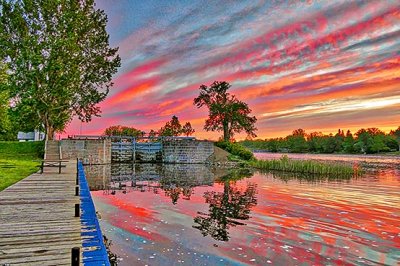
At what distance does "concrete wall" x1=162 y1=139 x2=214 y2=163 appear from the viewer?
4931 centimetres

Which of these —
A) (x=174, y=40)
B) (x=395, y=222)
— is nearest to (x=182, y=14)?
(x=174, y=40)

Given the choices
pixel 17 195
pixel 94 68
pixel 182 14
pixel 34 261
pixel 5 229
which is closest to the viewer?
pixel 34 261

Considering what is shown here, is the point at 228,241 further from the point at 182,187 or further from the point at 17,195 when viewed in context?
the point at 182,187

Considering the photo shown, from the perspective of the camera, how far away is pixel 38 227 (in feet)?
24.9

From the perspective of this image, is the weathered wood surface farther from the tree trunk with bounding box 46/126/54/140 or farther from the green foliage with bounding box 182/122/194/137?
the green foliage with bounding box 182/122/194/137

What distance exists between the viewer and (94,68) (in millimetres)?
45750

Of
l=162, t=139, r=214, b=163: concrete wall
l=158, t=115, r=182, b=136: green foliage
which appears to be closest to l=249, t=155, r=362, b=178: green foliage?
l=162, t=139, r=214, b=163: concrete wall

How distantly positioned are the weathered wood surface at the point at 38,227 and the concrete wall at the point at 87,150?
94.2ft

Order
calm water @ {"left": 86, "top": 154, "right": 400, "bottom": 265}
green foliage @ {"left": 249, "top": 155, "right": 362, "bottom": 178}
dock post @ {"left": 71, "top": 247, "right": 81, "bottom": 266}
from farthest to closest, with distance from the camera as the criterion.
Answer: green foliage @ {"left": 249, "top": 155, "right": 362, "bottom": 178} < calm water @ {"left": 86, "top": 154, "right": 400, "bottom": 265} < dock post @ {"left": 71, "top": 247, "right": 81, "bottom": 266}

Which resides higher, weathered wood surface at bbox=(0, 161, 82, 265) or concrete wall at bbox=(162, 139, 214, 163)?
concrete wall at bbox=(162, 139, 214, 163)

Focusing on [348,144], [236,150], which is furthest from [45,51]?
[348,144]

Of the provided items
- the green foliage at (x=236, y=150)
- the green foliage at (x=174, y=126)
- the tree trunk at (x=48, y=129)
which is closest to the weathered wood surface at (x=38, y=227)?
the tree trunk at (x=48, y=129)

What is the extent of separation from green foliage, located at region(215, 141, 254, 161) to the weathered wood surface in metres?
40.9

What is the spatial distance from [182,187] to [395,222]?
14.1 metres
